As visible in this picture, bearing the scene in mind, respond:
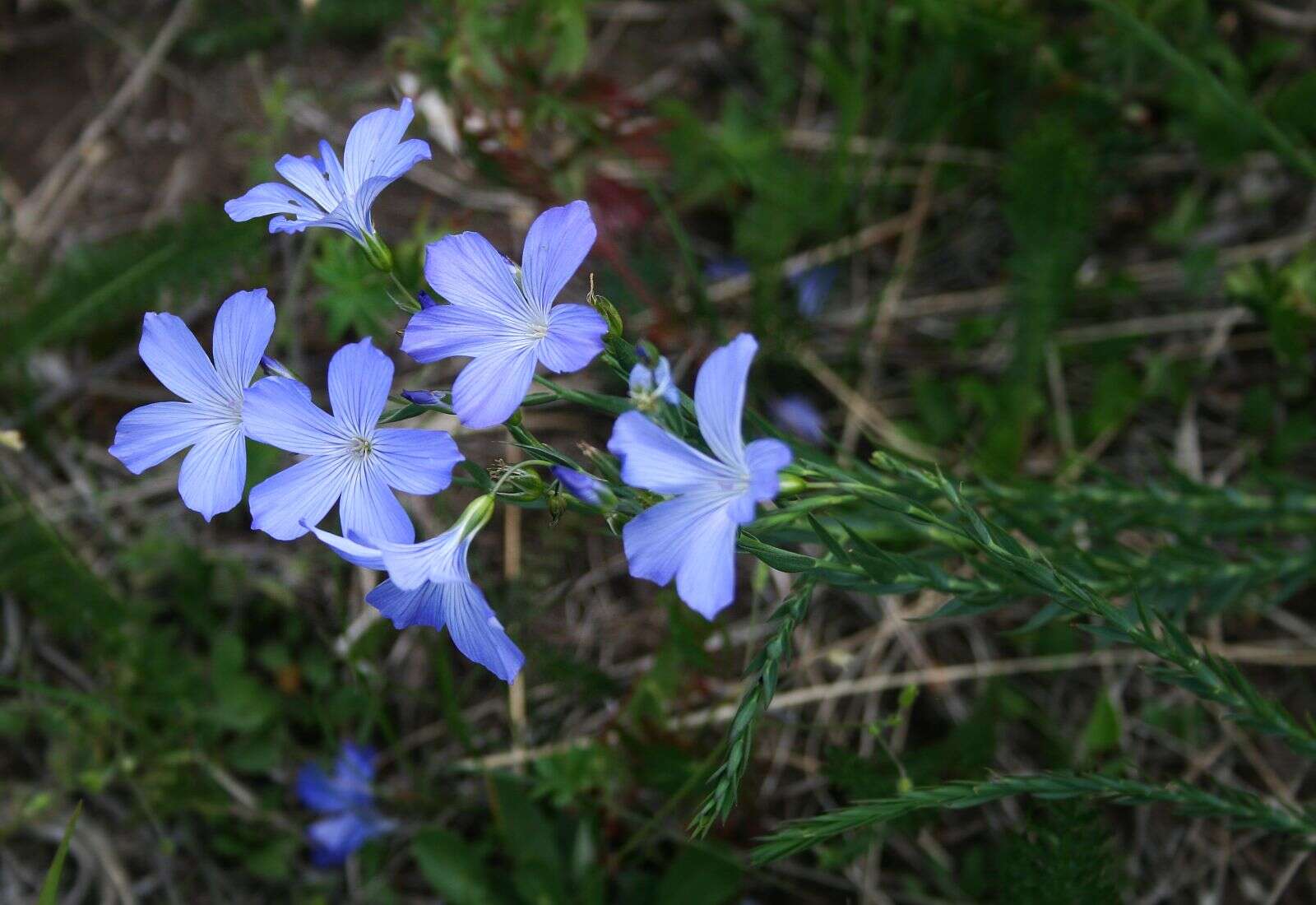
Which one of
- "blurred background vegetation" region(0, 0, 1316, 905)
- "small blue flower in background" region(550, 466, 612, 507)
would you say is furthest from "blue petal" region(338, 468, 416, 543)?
"blurred background vegetation" region(0, 0, 1316, 905)

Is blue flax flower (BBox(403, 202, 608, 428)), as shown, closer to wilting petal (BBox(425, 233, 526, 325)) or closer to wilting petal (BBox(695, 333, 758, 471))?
wilting petal (BBox(425, 233, 526, 325))

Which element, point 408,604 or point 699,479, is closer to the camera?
point 699,479

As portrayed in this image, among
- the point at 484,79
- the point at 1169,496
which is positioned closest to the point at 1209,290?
the point at 1169,496

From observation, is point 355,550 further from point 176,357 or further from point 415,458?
point 176,357

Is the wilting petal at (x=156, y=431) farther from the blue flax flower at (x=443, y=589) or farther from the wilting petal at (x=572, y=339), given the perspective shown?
the wilting petal at (x=572, y=339)

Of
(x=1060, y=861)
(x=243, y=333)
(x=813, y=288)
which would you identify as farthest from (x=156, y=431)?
(x=813, y=288)

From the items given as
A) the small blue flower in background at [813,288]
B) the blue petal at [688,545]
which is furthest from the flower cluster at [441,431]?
the small blue flower in background at [813,288]
